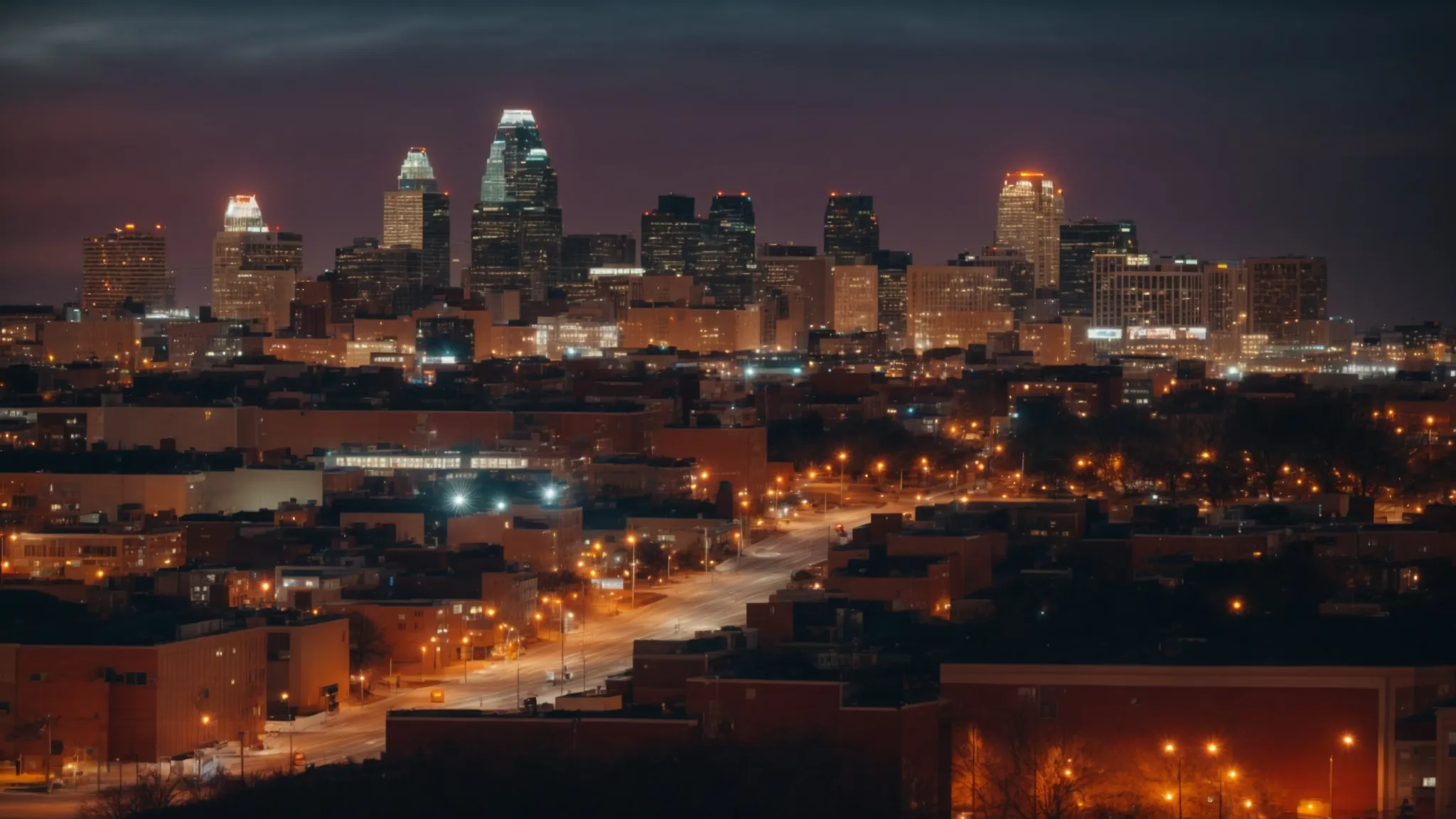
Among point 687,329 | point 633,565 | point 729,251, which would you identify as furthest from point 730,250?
point 633,565

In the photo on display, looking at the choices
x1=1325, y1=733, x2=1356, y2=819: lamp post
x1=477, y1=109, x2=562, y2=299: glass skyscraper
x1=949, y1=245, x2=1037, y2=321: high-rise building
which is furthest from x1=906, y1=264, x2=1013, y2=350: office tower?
x1=1325, y1=733, x2=1356, y2=819: lamp post

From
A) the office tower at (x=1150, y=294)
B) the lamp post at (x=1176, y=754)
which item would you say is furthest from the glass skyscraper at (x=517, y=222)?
the lamp post at (x=1176, y=754)

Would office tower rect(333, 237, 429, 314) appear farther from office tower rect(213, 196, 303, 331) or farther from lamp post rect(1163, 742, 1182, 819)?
lamp post rect(1163, 742, 1182, 819)

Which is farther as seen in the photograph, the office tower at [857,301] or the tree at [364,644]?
the office tower at [857,301]

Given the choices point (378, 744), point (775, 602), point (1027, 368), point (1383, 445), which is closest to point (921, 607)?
→ point (775, 602)

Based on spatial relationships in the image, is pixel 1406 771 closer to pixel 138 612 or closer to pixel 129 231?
pixel 138 612

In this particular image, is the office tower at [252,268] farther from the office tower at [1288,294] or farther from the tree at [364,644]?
the tree at [364,644]

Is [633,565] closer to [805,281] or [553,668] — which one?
[553,668]
